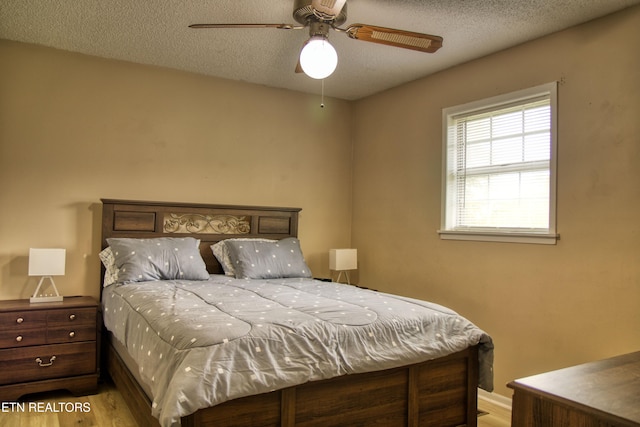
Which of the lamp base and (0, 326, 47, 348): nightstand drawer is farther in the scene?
the lamp base

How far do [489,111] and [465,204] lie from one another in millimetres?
743

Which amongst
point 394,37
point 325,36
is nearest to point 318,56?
point 325,36

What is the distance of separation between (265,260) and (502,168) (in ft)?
6.46

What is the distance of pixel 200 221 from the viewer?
412cm

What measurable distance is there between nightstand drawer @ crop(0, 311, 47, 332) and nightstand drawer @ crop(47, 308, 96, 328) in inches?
1.8

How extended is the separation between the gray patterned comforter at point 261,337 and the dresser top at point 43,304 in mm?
330

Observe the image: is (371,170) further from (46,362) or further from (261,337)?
(46,362)

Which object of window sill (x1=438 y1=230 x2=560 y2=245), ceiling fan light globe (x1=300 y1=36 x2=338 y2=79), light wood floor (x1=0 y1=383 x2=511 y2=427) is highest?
ceiling fan light globe (x1=300 y1=36 x2=338 y2=79)

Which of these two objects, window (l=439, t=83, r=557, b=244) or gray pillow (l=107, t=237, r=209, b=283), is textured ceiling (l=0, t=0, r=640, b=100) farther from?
gray pillow (l=107, t=237, r=209, b=283)

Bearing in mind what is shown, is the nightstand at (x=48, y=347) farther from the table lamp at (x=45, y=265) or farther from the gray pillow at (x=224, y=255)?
the gray pillow at (x=224, y=255)

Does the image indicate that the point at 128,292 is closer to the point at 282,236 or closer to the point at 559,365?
the point at 282,236

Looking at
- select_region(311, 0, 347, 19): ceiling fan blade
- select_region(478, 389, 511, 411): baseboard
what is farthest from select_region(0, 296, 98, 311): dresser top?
select_region(478, 389, 511, 411): baseboard

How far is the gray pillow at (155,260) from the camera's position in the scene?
10.9 ft

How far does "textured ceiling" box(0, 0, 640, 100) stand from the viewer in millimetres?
2779
